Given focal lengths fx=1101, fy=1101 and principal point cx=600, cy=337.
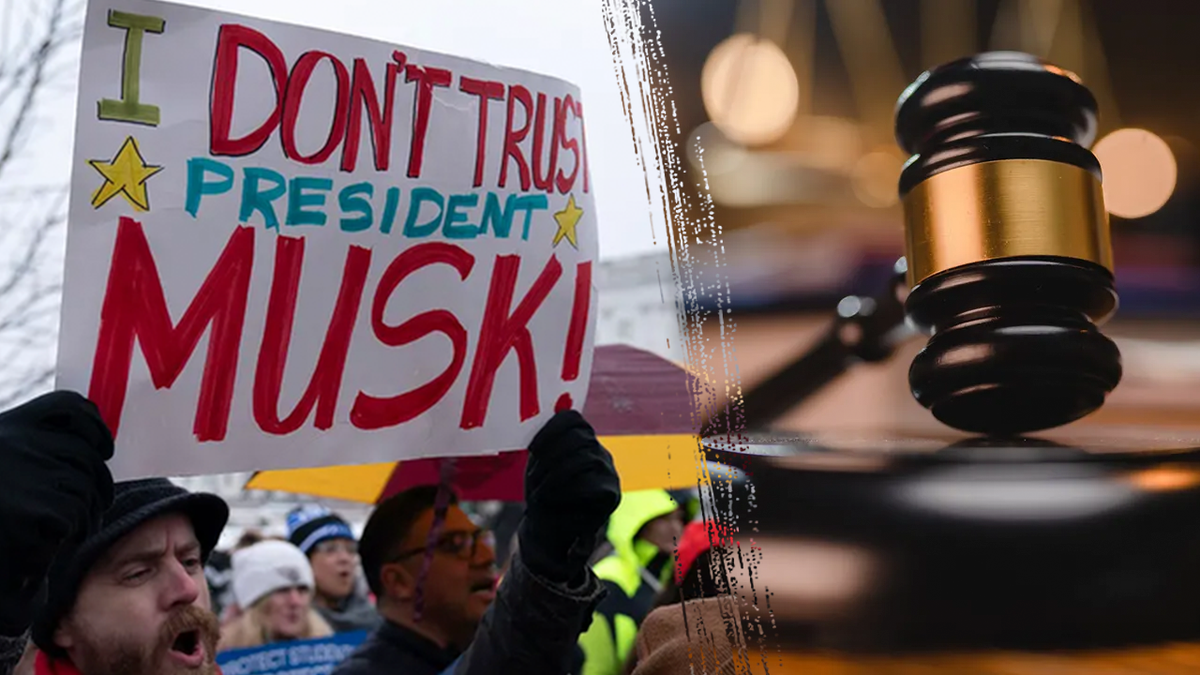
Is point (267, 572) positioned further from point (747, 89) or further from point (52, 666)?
point (747, 89)

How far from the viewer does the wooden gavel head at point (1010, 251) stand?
0.59m

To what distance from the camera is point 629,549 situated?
153 inches

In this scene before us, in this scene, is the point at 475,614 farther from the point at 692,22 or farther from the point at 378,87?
the point at 692,22

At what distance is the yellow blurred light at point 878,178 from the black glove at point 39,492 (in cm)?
105

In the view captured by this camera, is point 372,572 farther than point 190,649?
Yes

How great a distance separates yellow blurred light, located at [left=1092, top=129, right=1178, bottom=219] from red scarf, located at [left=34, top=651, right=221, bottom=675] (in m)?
1.86

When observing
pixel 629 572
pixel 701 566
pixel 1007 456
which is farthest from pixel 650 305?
pixel 629 572

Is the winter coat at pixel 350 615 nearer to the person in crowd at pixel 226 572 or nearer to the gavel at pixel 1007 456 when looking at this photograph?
the person in crowd at pixel 226 572

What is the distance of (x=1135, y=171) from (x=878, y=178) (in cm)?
14

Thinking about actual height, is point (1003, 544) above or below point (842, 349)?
below

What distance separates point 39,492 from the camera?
1297 mm

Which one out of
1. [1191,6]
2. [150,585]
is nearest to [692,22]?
[1191,6]

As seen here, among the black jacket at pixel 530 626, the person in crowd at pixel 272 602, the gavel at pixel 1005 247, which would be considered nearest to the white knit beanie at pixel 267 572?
the person in crowd at pixel 272 602

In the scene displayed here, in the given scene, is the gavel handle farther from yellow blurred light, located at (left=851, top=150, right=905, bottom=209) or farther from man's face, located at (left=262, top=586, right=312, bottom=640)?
man's face, located at (left=262, top=586, right=312, bottom=640)
